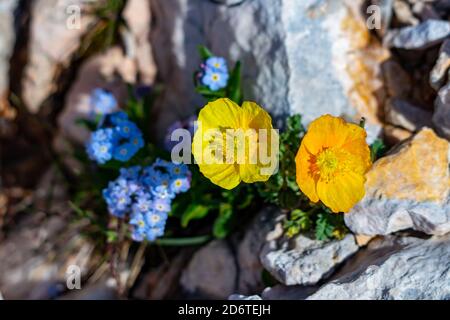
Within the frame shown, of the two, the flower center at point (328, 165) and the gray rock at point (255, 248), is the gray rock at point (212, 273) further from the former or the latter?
the flower center at point (328, 165)

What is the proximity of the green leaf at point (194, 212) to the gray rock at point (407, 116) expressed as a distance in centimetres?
122

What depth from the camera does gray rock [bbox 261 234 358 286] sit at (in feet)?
11.0

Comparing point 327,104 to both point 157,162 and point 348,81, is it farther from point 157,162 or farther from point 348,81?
point 157,162

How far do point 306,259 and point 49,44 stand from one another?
9.11ft

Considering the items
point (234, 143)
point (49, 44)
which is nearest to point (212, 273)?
point (234, 143)

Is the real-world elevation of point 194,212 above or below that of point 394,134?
below

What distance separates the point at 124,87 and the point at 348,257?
7.41 ft

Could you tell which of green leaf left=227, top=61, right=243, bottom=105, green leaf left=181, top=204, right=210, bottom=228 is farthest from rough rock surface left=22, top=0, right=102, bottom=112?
green leaf left=181, top=204, right=210, bottom=228

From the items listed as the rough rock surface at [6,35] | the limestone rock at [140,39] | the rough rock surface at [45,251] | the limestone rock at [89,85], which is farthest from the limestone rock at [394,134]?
the rough rock surface at [6,35]

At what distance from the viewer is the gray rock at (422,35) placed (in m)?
3.64

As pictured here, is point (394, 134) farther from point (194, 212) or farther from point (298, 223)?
point (194, 212)

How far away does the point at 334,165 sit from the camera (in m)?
3.05
